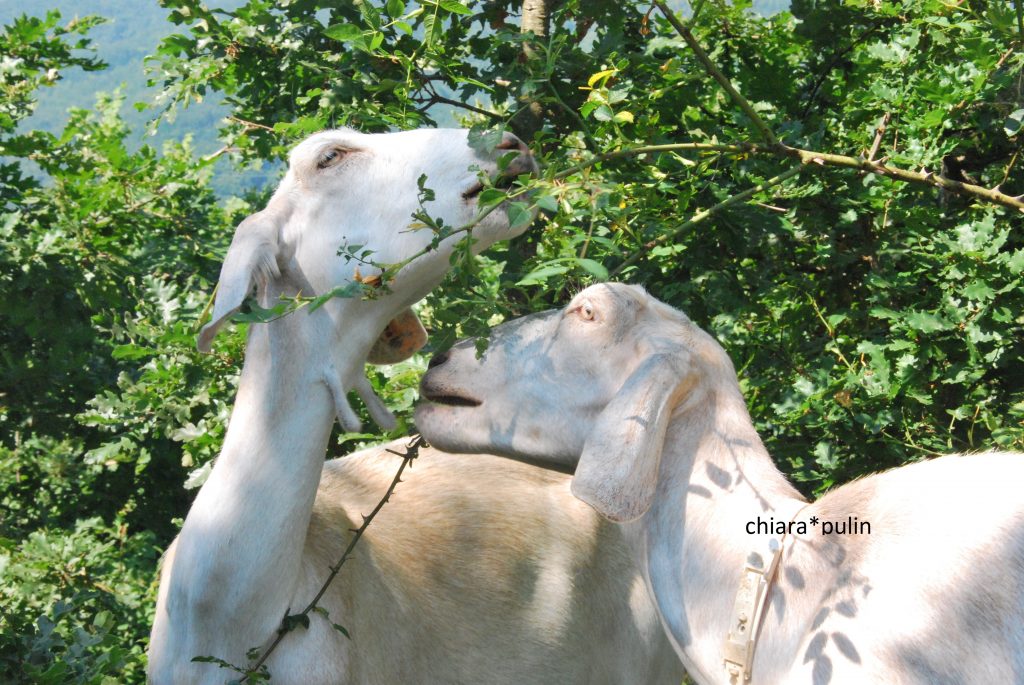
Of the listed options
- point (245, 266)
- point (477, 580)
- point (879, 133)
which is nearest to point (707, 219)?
point (879, 133)

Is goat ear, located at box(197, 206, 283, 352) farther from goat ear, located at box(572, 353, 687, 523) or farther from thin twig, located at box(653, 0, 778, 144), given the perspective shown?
thin twig, located at box(653, 0, 778, 144)

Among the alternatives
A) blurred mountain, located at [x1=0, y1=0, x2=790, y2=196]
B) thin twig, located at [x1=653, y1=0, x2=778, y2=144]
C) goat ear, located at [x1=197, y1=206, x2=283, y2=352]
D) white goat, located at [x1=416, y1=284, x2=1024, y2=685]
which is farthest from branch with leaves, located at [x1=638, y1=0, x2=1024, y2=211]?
blurred mountain, located at [x1=0, y1=0, x2=790, y2=196]

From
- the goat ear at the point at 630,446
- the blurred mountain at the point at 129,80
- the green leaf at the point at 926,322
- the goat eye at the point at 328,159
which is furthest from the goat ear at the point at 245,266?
the blurred mountain at the point at 129,80

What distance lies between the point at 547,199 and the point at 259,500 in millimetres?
1160

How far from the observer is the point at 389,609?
11.3 ft

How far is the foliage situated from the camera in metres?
→ 4.07

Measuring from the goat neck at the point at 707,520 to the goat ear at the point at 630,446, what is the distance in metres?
0.12

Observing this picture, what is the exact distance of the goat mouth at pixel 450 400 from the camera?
321 centimetres

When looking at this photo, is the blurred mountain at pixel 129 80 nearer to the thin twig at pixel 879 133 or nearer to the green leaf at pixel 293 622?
the thin twig at pixel 879 133

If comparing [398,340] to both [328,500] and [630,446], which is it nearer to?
[328,500]

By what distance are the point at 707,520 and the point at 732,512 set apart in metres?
0.07

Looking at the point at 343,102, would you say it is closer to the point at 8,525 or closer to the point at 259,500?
the point at 259,500

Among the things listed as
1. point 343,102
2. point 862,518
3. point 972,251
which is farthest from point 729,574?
point 343,102

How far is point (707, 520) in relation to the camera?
2879 mm
